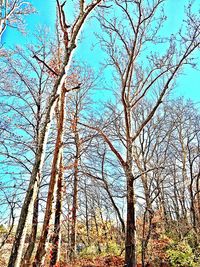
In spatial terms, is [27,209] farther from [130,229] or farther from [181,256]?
[181,256]

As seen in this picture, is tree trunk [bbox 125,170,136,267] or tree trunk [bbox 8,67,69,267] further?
tree trunk [bbox 125,170,136,267]

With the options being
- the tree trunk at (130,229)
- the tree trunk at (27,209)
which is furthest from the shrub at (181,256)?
the tree trunk at (27,209)

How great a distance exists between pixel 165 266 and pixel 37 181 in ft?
35.5

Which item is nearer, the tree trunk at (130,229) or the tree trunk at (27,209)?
the tree trunk at (27,209)

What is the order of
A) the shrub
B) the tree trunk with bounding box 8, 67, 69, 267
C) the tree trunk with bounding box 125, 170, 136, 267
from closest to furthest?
the tree trunk with bounding box 8, 67, 69, 267
the tree trunk with bounding box 125, 170, 136, 267
the shrub

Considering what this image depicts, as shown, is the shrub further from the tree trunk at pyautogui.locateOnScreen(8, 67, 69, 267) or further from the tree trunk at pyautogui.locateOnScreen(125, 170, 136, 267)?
the tree trunk at pyautogui.locateOnScreen(8, 67, 69, 267)

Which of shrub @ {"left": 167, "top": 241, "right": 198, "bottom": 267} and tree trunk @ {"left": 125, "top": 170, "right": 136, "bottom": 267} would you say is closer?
tree trunk @ {"left": 125, "top": 170, "right": 136, "bottom": 267}

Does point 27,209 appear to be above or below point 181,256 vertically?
above

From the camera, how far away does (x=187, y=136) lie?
18875 mm

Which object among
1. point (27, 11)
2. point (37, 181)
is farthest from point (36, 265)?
point (27, 11)

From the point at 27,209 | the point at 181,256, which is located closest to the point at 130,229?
the point at 181,256

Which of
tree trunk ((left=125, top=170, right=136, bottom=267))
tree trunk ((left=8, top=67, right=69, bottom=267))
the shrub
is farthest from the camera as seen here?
the shrub

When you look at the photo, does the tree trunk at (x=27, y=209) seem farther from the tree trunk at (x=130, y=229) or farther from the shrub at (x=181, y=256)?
the shrub at (x=181, y=256)

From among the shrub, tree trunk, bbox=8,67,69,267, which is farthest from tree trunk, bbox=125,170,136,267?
tree trunk, bbox=8,67,69,267
